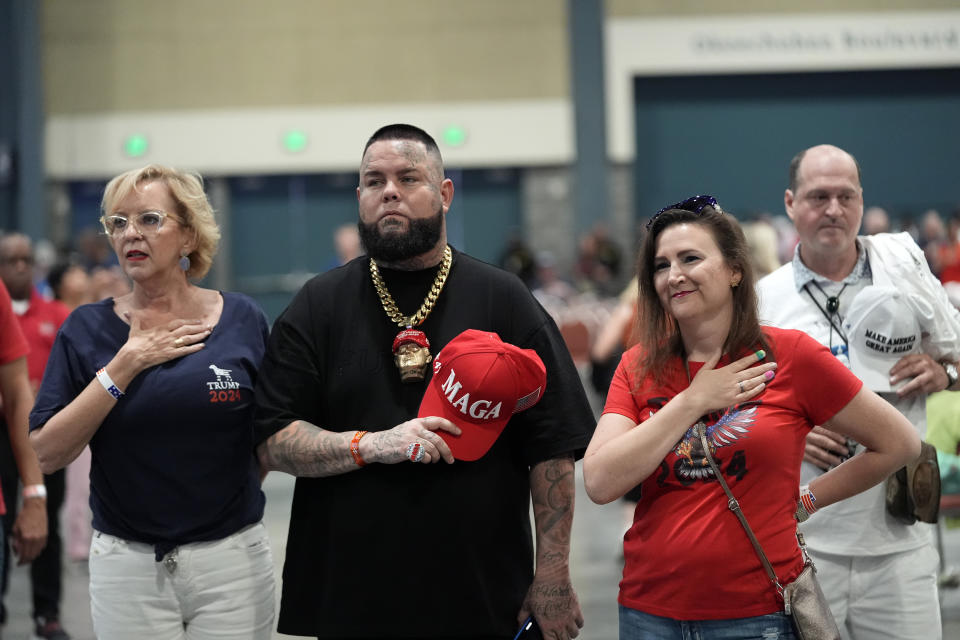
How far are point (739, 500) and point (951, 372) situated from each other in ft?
3.83

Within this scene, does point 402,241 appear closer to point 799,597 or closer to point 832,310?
point 799,597

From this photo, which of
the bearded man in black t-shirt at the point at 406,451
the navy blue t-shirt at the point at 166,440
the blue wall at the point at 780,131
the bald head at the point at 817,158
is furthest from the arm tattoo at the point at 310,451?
the blue wall at the point at 780,131

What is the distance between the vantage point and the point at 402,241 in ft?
9.27

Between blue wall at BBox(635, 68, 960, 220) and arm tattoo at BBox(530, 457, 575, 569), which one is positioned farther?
blue wall at BBox(635, 68, 960, 220)

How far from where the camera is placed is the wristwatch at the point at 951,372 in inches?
132

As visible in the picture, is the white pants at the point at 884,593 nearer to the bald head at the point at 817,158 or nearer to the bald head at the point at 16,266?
the bald head at the point at 817,158

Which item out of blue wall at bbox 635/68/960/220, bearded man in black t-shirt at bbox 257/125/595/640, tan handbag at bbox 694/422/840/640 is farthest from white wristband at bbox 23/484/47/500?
blue wall at bbox 635/68/960/220

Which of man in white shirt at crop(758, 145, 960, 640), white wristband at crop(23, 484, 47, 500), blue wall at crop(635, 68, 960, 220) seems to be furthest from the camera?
blue wall at crop(635, 68, 960, 220)

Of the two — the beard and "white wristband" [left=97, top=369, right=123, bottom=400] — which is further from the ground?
the beard

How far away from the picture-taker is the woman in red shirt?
2539 millimetres

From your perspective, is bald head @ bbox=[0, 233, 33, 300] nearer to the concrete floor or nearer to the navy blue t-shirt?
the concrete floor

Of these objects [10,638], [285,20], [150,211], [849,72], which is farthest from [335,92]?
[150,211]

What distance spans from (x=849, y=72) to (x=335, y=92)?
8.59m

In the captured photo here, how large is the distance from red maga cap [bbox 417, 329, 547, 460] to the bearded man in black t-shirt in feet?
0.16
